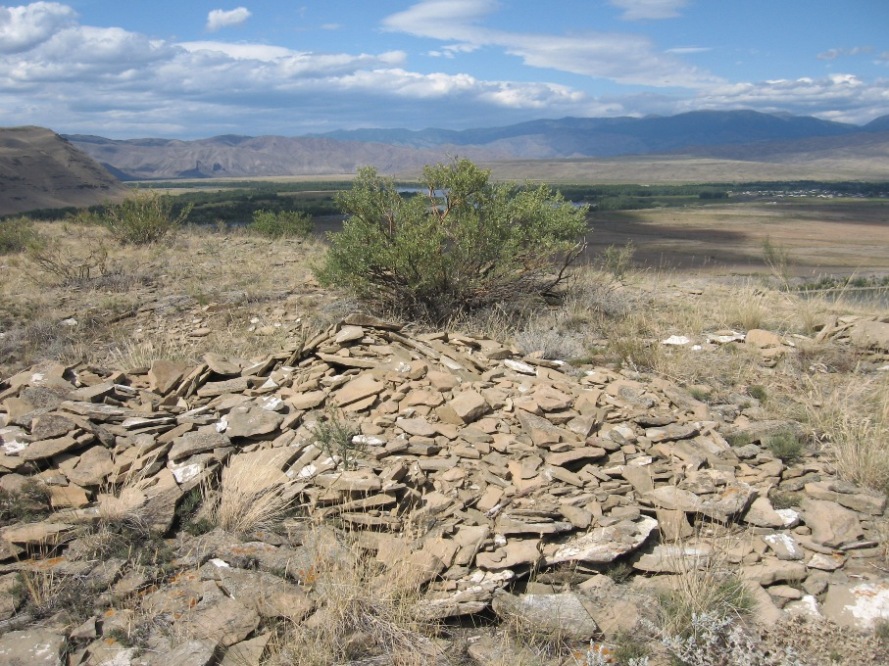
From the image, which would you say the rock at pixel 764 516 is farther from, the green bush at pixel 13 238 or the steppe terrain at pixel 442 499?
the green bush at pixel 13 238

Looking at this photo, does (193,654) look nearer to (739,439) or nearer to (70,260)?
(739,439)

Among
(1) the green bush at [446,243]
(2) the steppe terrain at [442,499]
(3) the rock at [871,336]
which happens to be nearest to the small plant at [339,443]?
(2) the steppe terrain at [442,499]

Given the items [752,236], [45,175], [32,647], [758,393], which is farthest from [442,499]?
[45,175]

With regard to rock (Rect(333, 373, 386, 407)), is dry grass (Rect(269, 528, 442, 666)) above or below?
below

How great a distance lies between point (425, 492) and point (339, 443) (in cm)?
74

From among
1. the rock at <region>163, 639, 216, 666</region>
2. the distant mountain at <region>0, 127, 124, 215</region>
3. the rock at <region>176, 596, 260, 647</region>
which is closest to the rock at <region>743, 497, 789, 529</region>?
the rock at <region>176, 596, 260, 647</region>

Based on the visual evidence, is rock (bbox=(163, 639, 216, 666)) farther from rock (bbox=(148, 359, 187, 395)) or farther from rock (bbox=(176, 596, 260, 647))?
rock (bbox=(148, 359, 187, 395))

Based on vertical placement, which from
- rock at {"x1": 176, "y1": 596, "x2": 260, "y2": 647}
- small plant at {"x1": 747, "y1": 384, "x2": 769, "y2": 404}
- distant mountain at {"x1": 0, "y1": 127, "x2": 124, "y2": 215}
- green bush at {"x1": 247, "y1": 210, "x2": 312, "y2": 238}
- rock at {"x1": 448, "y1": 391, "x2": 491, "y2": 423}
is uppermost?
distant mountain at {"x1": 0, "y1": 127, "x2": 124, "y2": 215}

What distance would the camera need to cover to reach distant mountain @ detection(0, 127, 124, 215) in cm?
6357

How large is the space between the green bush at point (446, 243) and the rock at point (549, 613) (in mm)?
5663

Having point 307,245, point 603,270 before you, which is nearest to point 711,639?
point 603,270

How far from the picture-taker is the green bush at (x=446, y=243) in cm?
913

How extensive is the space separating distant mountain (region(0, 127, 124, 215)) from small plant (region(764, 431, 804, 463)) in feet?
208

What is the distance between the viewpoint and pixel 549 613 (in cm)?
355
